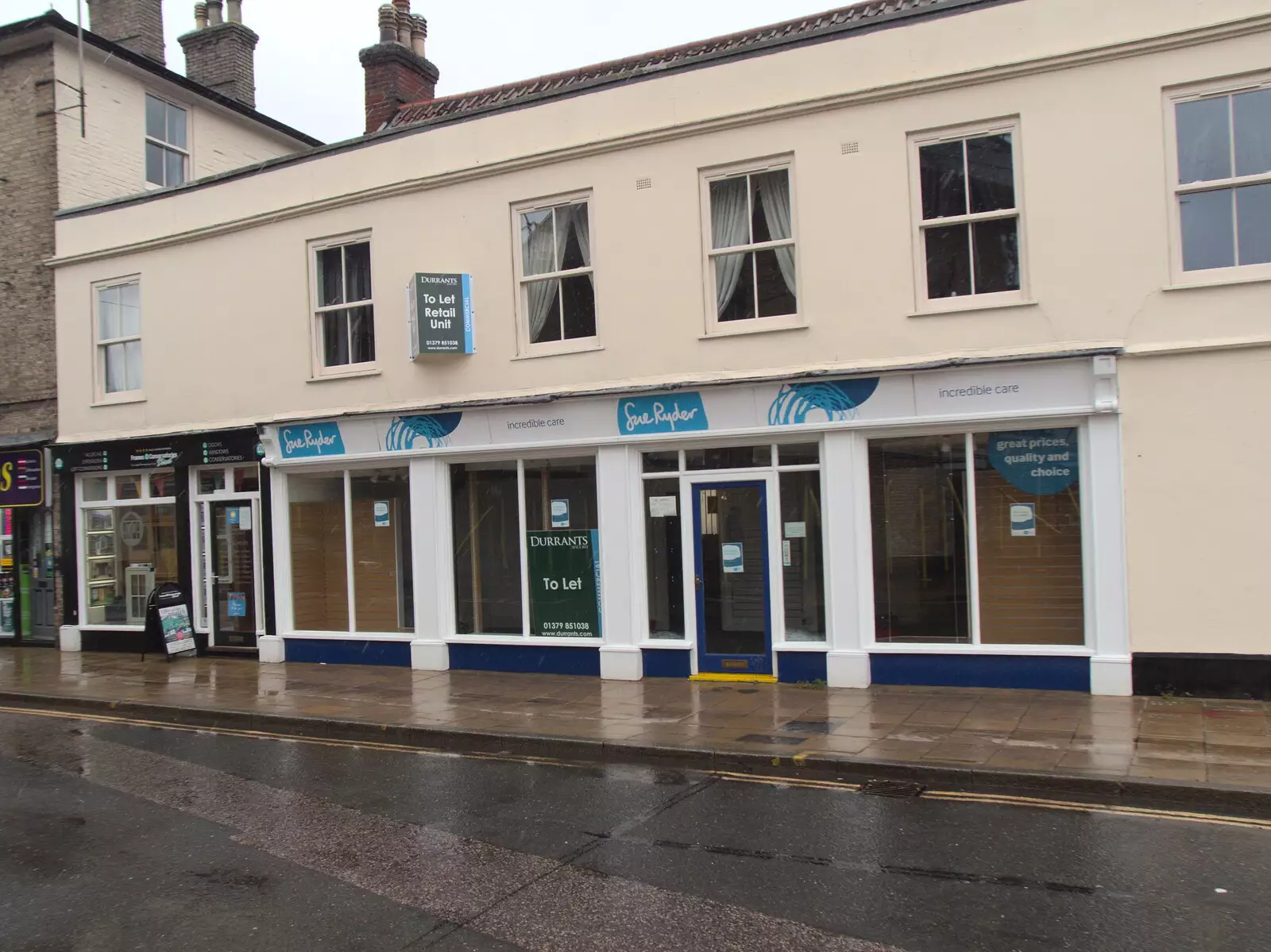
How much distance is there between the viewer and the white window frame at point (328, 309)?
43.8ft

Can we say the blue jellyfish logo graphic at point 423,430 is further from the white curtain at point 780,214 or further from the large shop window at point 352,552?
the white curtain at point 780,214

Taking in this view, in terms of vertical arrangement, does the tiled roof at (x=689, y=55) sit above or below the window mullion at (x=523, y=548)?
above

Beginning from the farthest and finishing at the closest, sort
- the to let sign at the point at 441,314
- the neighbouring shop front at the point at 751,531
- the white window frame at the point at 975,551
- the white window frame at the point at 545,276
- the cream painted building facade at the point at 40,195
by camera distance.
→ the cream painted building facade at the point at 40,195 < the to let sign at the point at 441,314 < the white window frame at the point at 545,276 < the neighbouring shop front at the point at 751,531 < the white window frame at the point at 975,551

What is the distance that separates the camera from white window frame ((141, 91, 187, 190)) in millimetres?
17719

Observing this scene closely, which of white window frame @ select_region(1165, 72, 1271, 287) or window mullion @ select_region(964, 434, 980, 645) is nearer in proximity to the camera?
white window frame @ select_region(1165, 72, 1271, 287)

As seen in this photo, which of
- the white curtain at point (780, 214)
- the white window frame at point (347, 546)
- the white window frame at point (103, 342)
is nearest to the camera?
the white curtain at point (780, 214)

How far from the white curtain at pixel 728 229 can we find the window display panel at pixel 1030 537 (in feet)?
10.8

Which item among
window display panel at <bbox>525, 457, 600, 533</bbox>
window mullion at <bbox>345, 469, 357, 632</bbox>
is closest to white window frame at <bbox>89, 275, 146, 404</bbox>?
window mullion at <bbox>345, 469, 357, 632</bbox>

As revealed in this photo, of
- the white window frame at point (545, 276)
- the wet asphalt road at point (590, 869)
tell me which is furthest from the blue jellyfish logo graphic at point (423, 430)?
the wet asphalt road at point (590, 869)

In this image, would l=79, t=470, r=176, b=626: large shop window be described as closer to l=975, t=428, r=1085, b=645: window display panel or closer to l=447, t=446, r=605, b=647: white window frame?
l=447, t=446, r=605, b=647: white window frame

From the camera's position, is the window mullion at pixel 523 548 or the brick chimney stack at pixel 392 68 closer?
the window mullion at pixel 523 548

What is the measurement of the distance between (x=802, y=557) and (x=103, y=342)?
1182cm

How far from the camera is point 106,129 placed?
1686cm

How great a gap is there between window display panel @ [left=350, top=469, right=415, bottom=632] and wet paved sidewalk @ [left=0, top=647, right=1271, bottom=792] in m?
0.75
